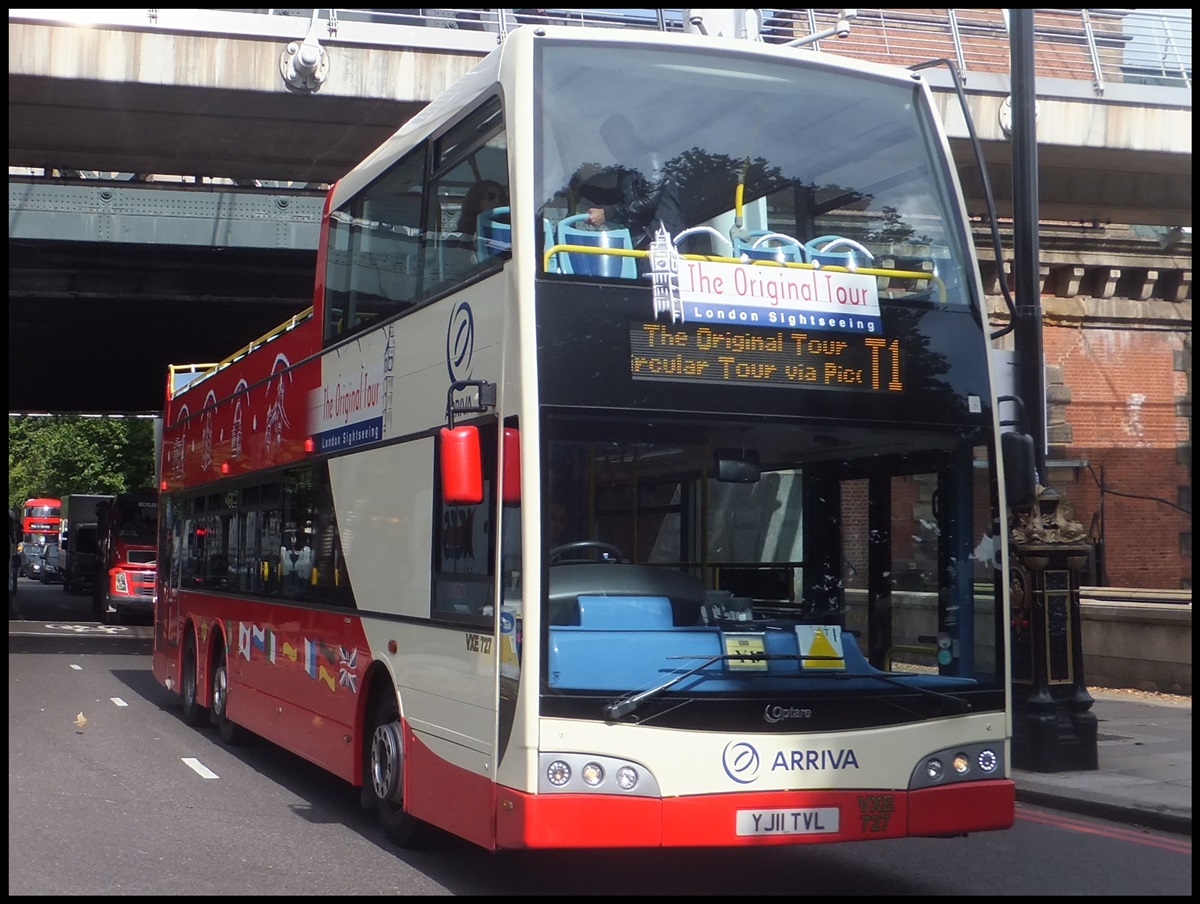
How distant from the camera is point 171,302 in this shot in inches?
1060

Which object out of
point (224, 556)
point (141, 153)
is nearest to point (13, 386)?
point (141, 153)

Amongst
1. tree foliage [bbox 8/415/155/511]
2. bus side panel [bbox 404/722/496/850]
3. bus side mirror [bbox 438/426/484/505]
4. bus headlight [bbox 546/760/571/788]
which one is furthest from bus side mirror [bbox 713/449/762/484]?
tree foliage [bbox 8/415/155/511]

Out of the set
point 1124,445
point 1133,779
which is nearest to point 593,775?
point 1133,779

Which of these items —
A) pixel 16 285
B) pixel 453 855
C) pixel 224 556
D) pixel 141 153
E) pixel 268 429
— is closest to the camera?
pixel 453 855

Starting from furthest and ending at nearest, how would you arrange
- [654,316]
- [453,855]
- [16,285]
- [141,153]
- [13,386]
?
[13,386]
[16,285]
[141,153]
[453,855]
[654,316]

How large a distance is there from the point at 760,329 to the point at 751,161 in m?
1.05

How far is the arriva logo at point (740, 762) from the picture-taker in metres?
6.65

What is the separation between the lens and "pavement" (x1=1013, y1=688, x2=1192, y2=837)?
9742 mm

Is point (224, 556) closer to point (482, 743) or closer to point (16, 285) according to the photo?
point (482, 743)

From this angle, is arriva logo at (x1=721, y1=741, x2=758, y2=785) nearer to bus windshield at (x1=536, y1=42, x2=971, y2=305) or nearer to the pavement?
bus windshield at (x1=536, y1=42, x2=971, y2=305)

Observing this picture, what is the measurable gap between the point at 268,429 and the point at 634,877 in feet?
18.0

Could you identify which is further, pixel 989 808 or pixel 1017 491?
pixel 1017 491

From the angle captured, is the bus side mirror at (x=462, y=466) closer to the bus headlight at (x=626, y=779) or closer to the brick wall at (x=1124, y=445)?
the bus headlight at (x=626, y=779)

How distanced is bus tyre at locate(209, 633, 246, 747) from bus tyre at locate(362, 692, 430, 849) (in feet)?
16.1
